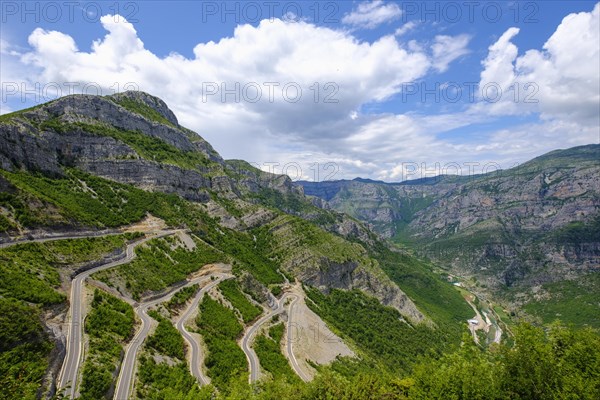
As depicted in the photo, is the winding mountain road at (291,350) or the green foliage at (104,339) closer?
the green foliage at (104,339)

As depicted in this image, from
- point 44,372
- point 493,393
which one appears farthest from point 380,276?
point 44,372

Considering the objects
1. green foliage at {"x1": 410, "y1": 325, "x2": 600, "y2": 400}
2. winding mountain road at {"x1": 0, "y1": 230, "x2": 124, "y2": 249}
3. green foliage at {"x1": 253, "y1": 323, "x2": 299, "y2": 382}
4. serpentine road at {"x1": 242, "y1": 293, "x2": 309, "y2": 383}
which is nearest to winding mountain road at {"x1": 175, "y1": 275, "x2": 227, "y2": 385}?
serpentine road at {"x1": 242, "y1": 293, "x2": 309, "y2": 383}

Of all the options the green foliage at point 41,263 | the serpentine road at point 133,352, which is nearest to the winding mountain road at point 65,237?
the green foliage at point 41,263

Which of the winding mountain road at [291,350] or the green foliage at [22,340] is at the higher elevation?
the green foliage at [22,340]

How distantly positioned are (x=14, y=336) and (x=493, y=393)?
169 feet

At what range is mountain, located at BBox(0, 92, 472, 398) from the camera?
45550 millimetres

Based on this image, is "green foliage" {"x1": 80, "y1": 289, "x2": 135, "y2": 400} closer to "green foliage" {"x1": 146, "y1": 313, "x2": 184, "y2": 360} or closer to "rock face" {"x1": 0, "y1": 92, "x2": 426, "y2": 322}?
"green foliage" {"x1": 146, "y1": 313, "x2": 184, "y2": 360}

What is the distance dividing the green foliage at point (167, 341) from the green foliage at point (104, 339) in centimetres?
405

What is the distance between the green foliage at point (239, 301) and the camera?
289 ft

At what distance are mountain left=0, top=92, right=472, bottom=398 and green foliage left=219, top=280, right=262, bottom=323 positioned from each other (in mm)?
425

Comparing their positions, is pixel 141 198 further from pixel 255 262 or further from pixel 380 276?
pixel 380 276

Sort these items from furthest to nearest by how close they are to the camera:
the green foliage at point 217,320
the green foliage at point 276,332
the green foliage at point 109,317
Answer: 1. the green foliage at point 276,332
2. the green foliage at point 217,320
3. the green foliage at point 109,317

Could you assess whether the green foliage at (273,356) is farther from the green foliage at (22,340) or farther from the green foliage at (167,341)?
the green foliage at (22,340)

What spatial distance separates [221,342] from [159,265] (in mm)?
29590
